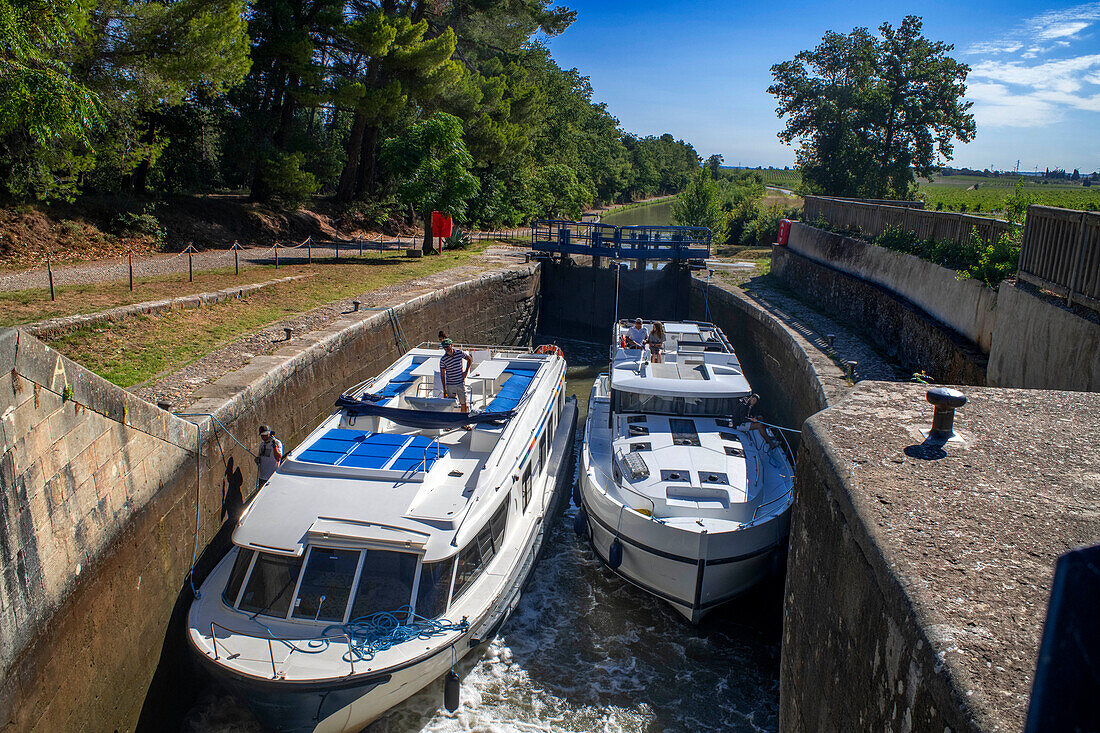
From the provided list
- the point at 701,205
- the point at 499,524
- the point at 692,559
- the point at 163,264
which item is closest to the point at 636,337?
the point at 692,559

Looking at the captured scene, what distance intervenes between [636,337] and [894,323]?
4.55 m

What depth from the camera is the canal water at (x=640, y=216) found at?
5862 centimetres

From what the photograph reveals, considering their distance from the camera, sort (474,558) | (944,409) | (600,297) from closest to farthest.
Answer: (944,409) < (474,558) < (600,297)

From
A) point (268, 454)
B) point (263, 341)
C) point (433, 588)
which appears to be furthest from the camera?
point (263, 341)

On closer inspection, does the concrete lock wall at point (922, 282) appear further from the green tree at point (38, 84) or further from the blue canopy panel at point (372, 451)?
the green tree at point (38, 84)

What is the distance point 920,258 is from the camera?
12.9 metres

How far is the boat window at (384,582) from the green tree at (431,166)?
16134 mm

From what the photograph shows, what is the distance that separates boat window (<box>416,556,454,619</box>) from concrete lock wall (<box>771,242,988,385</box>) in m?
6.85

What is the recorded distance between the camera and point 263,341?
11.4 metres

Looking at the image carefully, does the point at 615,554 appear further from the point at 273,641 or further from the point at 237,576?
the point at 237,576

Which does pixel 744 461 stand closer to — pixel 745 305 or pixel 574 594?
pixel 574 594

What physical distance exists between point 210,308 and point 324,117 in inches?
1430

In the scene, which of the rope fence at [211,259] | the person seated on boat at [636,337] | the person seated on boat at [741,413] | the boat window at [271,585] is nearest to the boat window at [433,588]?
the boat window at [271,585]

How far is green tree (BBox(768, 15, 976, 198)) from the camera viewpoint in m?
29.2
